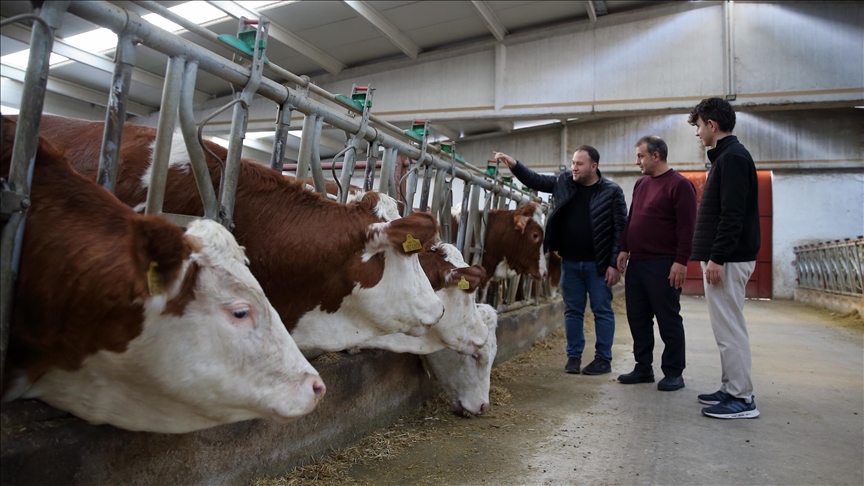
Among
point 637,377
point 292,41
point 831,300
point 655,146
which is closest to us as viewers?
point 655,146

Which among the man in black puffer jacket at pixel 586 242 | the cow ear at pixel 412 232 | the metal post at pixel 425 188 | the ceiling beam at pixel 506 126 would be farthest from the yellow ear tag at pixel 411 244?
the ceiling beam at pixel 506 126

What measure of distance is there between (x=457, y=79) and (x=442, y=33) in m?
0.88

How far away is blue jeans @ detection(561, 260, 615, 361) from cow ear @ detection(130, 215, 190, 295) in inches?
162

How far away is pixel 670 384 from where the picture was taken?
14.6ft

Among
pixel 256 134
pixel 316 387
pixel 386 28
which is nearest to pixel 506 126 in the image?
pixel 386 28

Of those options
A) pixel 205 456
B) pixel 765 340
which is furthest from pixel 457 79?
pixel 205 456

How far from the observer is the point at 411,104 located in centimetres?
1173

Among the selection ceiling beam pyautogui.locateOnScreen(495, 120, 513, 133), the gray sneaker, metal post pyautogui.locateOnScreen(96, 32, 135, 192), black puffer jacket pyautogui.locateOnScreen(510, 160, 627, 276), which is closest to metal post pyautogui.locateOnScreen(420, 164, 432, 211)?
black puffer jacket pyautogui.locateOnScreen(510, 160, 627, 276)

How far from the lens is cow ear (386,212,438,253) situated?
2.54 metres

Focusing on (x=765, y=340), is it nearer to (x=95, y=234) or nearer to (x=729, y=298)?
(x=729, y=298)

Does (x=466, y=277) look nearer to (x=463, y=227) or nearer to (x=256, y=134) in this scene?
(x=463, y=227)

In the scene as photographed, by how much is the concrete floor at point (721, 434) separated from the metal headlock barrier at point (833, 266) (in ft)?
20.1

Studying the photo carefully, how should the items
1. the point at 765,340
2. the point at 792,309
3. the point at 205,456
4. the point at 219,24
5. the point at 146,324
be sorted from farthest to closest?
the point at 792,309 < the point at 219,24 < the point at 765,340 < the point at 205,456 < the point at 146,324

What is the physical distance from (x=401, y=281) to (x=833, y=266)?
12752 millimetres
